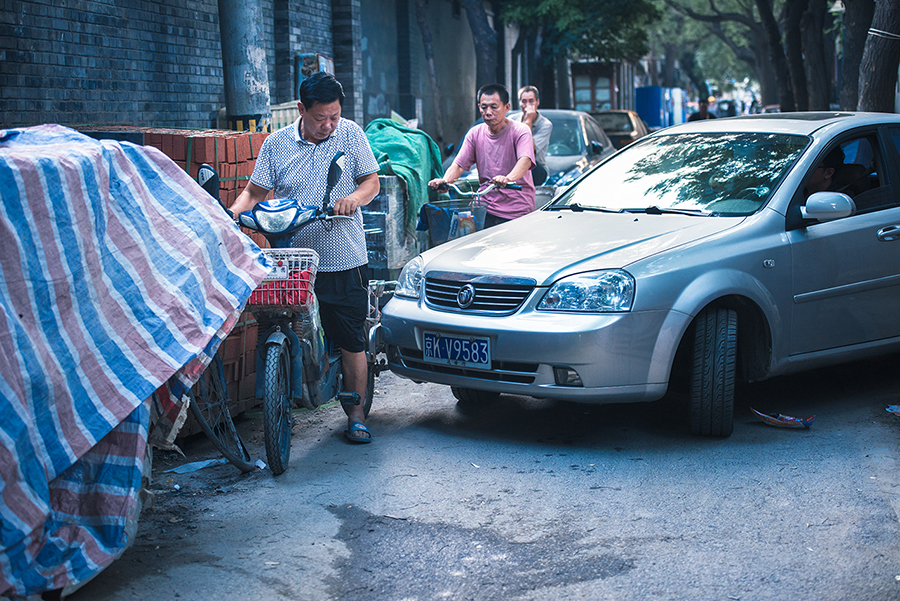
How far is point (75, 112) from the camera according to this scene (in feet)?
27.2

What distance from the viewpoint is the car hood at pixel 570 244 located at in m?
4.96

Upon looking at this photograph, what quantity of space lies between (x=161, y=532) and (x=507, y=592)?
4.81ft

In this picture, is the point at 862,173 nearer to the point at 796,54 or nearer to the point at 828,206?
the point at 828,206

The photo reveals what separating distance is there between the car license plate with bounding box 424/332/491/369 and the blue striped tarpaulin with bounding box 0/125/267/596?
1.36m

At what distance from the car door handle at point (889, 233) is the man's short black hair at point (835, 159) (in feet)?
1.56

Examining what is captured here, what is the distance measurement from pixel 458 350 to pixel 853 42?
37.5 ft

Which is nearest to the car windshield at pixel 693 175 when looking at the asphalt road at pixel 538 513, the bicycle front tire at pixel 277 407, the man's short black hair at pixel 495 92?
the man's short black hair at pixel 495 92

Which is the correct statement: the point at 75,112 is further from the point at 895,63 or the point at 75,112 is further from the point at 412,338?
the point at 895,63

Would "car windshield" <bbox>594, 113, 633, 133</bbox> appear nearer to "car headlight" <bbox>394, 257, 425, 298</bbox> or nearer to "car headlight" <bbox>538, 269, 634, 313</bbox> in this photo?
"car headlight" <bbox>394, 257, 425, 298</bbox>

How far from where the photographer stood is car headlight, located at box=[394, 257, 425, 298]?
546 centimetres

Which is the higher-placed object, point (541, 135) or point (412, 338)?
point (541, 135)

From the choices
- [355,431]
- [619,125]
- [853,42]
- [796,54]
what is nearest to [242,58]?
[355,431]

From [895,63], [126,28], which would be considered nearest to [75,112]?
[126,28]

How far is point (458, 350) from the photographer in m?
5.05
